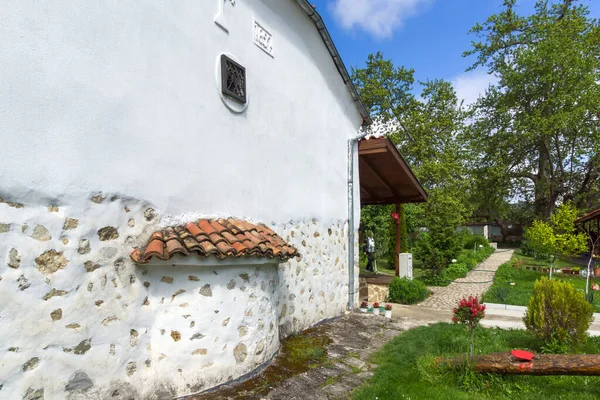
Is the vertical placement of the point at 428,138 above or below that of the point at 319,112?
above

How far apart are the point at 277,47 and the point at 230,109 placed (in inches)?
68.2

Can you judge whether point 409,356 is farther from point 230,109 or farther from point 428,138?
point 428,138

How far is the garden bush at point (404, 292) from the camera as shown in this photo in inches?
404

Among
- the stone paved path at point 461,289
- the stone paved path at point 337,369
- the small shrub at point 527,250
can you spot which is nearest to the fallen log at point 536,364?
the stone paved path at point 337,369

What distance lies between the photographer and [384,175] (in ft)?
33.0

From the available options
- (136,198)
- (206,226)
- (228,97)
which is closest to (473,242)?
(228,97)

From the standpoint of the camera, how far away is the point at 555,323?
5172mm

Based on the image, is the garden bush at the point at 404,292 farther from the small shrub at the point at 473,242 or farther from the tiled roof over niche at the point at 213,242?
the small shrub at the point at 473,242

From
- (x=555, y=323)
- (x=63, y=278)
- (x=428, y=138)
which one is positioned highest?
(x=428, y=138)

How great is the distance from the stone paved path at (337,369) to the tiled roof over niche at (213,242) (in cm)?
129

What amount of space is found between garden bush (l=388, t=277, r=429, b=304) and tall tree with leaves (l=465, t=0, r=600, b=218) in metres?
20.1

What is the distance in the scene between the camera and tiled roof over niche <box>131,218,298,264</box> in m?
3.25

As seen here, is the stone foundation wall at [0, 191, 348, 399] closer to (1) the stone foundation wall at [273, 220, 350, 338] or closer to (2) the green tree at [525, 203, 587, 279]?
(1) the stone foundation wall at [273, 220, 350, 338]

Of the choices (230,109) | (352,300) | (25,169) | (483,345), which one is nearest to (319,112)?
(230,109)
